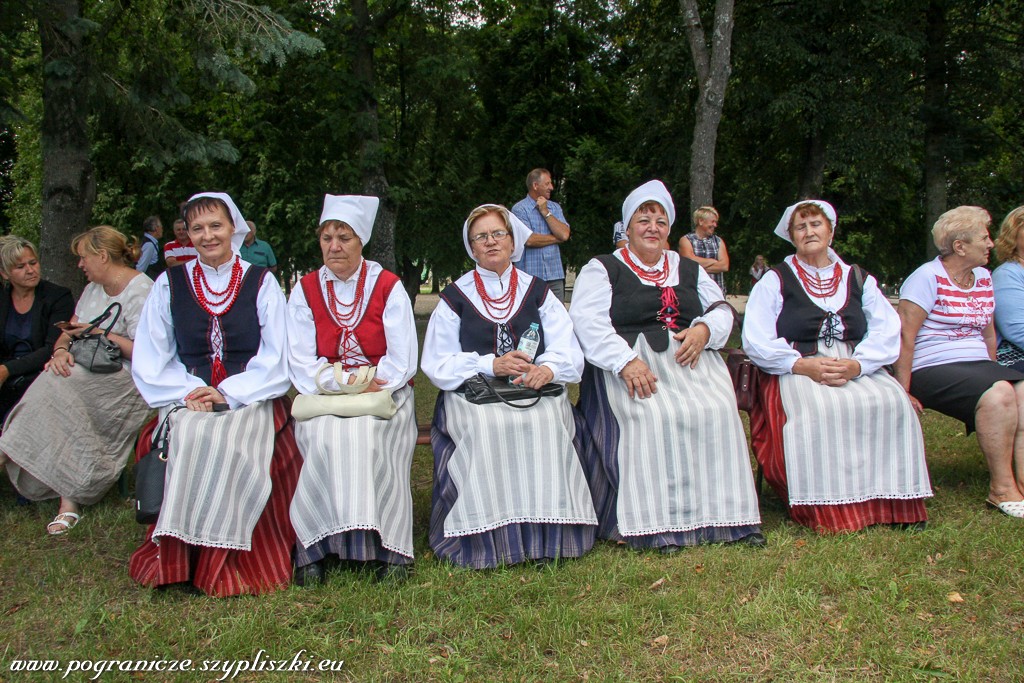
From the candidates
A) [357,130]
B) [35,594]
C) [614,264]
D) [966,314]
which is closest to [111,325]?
[35,594]

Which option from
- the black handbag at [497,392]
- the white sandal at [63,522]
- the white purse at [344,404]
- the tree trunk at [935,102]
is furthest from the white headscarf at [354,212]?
the tree trunk at [935,102]

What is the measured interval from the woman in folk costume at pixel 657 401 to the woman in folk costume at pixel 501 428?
193mm

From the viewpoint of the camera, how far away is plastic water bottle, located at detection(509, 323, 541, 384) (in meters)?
3.49

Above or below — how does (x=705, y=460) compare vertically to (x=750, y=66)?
below

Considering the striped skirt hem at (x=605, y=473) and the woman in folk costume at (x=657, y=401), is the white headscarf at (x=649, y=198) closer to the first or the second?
the woman in folk costume at (x=657, y=401)

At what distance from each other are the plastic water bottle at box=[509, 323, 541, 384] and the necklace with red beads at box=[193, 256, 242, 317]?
136 cm

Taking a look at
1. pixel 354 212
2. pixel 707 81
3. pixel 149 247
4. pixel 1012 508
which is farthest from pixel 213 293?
pixel 707 81

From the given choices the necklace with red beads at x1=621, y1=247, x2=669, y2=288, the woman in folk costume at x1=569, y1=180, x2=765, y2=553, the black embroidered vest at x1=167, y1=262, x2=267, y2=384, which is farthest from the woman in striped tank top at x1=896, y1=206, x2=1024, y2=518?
the black embroidered vest at x1=167, y1=262, x2=267, y2=384

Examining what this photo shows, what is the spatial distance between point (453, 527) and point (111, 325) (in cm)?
229

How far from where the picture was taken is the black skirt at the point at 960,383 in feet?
12.2

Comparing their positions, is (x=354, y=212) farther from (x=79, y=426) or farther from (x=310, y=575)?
(x=79, y=426)

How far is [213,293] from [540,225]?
3891 mm

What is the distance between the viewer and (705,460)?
3371 millimetres

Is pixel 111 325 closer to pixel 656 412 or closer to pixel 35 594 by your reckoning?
pixel 35 594
